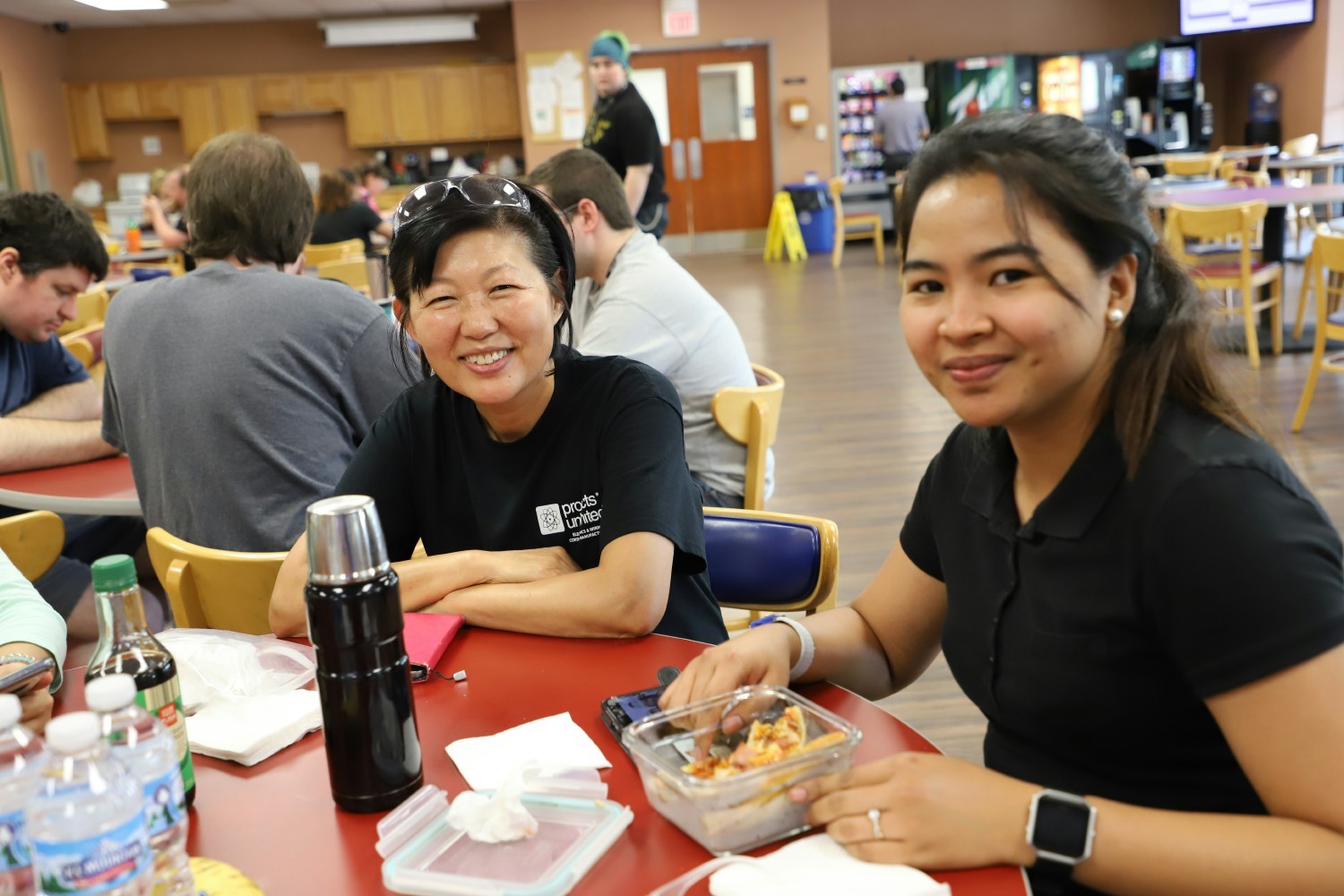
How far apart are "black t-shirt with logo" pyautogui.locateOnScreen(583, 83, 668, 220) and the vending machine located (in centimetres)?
836

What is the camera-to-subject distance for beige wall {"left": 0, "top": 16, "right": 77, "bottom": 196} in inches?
480

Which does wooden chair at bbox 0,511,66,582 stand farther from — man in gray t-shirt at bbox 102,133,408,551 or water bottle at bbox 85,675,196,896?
water bottle at bbox 85,675,196,896

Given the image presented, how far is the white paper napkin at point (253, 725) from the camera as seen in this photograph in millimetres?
1170

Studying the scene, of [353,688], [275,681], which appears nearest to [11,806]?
[353,688]

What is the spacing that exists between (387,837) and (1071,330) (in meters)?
0.77

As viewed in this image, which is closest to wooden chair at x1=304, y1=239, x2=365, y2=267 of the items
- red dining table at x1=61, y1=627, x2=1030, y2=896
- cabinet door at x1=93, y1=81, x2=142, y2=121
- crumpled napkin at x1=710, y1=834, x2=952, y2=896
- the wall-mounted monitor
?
red dining table at x1=61, y1=627, x2=1030, y2=896

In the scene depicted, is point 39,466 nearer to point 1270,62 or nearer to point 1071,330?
point 1071,330

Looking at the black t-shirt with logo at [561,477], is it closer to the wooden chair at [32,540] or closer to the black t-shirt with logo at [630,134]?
the wooden chair at [32,540]

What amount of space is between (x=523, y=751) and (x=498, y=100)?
1349cm

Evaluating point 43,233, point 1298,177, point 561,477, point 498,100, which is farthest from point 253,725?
point 498,100

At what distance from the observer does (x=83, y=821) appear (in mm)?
741

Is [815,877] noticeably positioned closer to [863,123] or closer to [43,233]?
[43,233]

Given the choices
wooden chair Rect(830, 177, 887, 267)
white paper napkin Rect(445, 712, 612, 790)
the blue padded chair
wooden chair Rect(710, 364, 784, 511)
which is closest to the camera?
white paper napkin Rect(445, 712, 612, 790)

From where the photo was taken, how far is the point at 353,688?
3.18 feet
